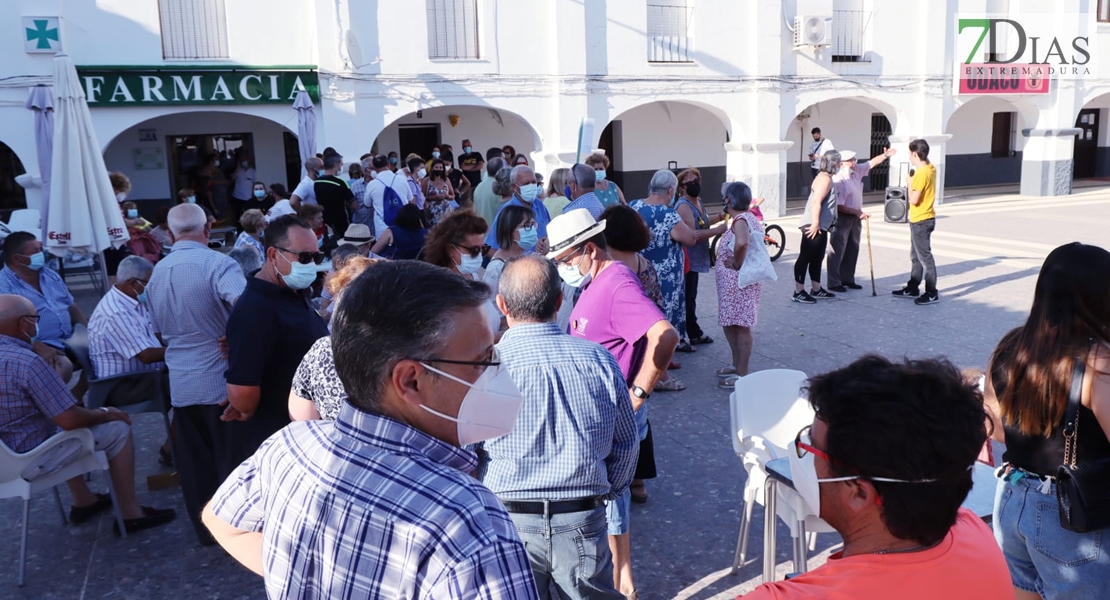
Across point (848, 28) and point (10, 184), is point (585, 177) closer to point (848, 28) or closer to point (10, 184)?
point (10, 184)

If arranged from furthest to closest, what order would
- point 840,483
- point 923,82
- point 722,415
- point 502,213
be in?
point 923,82
point 722,415
point 502,213
point 840,483

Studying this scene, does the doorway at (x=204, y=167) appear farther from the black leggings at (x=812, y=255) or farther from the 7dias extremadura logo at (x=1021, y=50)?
the 7dias extremadura logo at (x=1021, y=50)

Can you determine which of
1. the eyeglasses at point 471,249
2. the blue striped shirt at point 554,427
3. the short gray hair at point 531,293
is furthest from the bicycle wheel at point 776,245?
the blue striped shirt at point 554,427

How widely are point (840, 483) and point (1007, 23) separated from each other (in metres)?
21.9

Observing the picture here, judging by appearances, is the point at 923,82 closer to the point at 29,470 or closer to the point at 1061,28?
the point at 1061,28

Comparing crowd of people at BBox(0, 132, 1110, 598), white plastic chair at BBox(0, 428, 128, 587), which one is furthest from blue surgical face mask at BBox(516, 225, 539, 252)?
white plastic chair at BBox(0, 428, 128, 587)

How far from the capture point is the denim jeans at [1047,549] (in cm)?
238

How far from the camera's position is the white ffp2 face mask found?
150cm

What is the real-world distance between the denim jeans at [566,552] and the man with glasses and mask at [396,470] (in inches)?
39.8

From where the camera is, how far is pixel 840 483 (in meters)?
1.57

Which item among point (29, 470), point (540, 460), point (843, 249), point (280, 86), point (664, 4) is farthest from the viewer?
point (664, 4)

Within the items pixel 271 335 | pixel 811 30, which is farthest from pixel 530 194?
pixel 811 30

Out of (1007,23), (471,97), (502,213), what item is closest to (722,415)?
(502,213)

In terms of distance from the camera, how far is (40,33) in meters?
12.5
